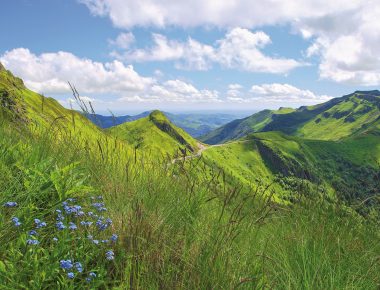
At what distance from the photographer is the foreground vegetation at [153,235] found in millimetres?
3699

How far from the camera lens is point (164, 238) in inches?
166

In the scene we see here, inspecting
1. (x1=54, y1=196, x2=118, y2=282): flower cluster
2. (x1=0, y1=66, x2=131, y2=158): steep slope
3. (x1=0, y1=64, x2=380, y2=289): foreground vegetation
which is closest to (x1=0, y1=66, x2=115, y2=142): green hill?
(x1=0, y1=66, x2=131, y2=158): steep slope

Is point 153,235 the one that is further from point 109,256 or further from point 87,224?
point 87,224

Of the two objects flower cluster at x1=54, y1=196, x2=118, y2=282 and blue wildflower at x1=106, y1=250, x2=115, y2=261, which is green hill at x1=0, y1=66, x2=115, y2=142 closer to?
flower cluster at x1=54, y1=196, x2=118, y2=282

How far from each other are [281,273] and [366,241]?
7.54 ft

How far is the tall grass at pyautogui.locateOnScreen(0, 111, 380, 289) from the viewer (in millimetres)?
3699

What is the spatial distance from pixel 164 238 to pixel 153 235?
0.44 ft

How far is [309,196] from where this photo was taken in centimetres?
698

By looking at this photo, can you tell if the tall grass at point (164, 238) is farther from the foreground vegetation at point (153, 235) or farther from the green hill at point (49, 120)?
the green hill at point (49, 120)

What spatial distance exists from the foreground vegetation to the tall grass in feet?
0.06

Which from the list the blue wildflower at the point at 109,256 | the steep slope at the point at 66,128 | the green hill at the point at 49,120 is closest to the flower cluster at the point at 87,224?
the blue wildflower at the point at 109,256

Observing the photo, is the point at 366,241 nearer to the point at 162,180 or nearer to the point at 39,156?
the point at 162,180

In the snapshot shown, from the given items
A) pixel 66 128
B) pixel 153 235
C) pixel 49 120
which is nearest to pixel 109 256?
pixel 153 235

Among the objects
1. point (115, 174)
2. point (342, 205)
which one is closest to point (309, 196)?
point (342, 205)
